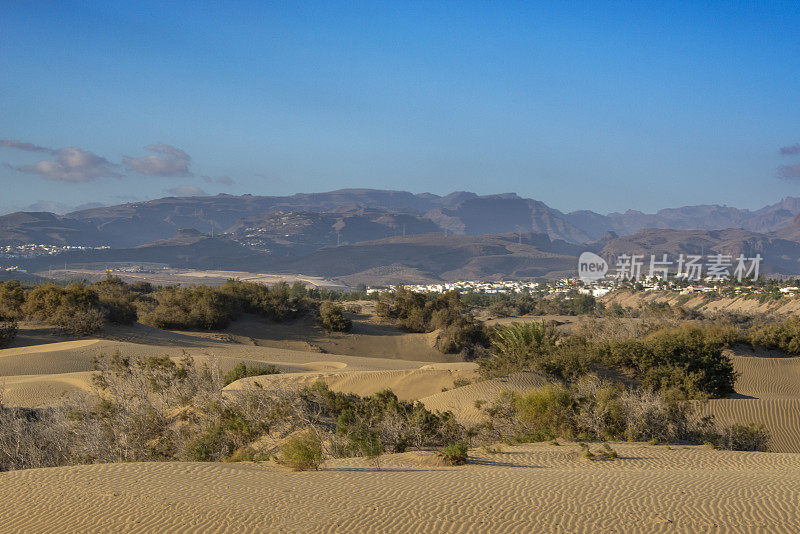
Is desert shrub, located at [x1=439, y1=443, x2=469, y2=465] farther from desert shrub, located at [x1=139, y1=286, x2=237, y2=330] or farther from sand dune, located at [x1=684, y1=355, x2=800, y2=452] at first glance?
→ desert shrub, located at [x1=139, y1=286, x2=237, y2=330]

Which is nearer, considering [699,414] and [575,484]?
[575,484]

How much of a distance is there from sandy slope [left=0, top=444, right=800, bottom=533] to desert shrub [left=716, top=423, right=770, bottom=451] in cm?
255

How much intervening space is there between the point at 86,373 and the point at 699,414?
14896mm

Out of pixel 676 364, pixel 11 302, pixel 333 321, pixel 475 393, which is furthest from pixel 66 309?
pixel 676 364

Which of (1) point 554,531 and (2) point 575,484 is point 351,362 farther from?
(1) point 554,531

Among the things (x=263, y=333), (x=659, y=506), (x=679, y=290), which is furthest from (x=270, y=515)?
(x=679, y=290)

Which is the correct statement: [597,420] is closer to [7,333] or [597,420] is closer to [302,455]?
[302,455]

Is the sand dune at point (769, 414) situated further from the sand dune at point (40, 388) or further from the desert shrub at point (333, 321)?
the desert shrub at point (333, 321)

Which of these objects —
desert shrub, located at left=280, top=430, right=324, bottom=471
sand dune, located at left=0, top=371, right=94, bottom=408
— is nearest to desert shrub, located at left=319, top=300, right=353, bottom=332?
sand dune, located at left=0, top=371, right=94, bottom=408

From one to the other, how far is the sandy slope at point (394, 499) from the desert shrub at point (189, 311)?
20.7 metres

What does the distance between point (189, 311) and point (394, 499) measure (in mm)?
23747

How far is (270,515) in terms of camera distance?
5547mm

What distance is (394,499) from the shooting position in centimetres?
612

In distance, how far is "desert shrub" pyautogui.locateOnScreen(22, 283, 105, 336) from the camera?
23656mm
